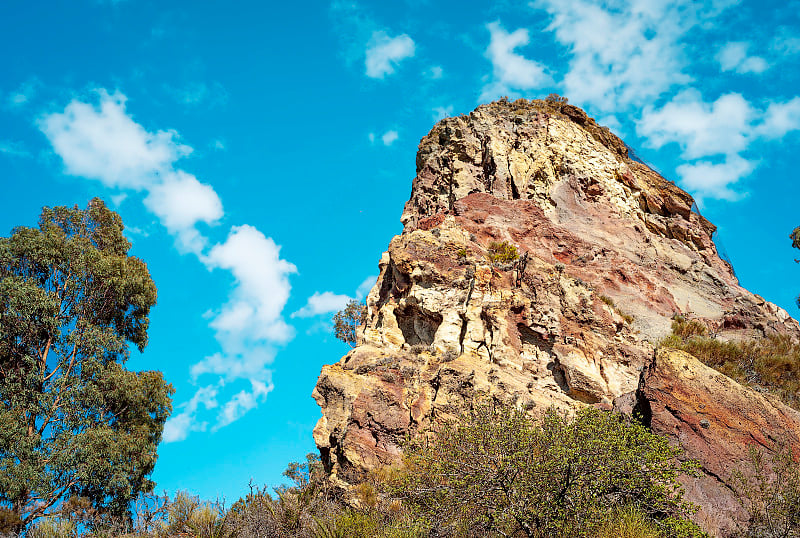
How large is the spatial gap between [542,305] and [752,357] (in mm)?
8781

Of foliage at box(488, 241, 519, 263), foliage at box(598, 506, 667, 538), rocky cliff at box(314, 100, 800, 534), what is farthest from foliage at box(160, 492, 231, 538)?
foliage at box(488, 241, 519, 263)

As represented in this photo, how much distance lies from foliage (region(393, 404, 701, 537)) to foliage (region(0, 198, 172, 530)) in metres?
12.1

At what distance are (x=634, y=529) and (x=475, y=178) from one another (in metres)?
22.6

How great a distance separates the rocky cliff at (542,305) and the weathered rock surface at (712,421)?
0.03 meters

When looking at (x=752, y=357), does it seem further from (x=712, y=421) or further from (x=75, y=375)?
(x=75, y=375)

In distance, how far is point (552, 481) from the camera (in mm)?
10508

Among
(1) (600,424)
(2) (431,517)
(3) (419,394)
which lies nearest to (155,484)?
(3) (419,394)

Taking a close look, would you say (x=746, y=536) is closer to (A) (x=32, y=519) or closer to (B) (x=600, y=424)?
(B) (x=600, y=424)

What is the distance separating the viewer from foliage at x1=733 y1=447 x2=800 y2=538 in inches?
406

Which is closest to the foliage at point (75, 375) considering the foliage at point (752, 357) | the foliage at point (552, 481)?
the foliage at point (552, 481)

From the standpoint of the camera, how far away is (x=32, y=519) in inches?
663

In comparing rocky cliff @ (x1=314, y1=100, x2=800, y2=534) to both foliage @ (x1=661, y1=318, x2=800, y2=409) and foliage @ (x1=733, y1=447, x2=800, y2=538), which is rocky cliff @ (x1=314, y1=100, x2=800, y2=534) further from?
foliage @ (x1=661, y1=318, x2=800, y2=409)

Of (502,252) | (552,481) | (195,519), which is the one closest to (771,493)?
(552,481)

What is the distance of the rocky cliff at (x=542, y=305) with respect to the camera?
13.1 metres
